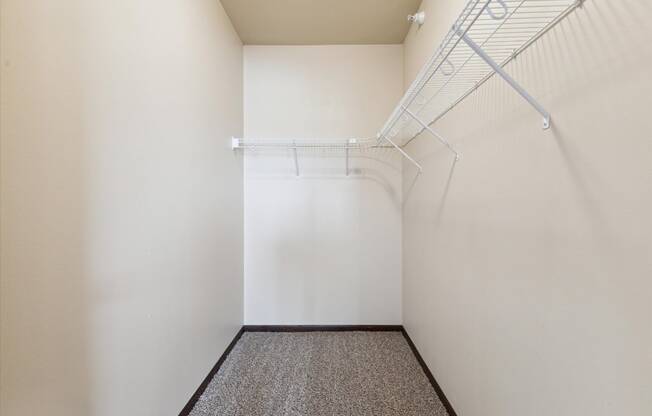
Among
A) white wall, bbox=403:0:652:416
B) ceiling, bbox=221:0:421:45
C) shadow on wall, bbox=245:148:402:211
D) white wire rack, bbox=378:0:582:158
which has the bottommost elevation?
white wall, bbox=403:0:652:416

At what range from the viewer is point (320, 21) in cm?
230

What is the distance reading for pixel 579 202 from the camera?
771mm

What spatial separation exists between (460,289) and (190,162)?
157 centimetres

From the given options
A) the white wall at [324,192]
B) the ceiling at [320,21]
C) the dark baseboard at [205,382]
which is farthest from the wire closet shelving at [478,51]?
the dark baseboard at [205,382]

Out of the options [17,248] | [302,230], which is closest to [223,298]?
[302,230]

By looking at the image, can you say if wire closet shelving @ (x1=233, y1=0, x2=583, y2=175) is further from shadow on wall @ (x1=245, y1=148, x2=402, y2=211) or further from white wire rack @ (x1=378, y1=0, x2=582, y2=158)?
shadow on wall @ (x1=245, y1=148, x2=402, y2=211)

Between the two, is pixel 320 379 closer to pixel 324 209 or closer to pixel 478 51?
pixel 324 209

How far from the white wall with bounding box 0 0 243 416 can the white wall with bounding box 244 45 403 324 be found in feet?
2.65

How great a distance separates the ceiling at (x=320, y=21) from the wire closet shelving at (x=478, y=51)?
0.83 metres

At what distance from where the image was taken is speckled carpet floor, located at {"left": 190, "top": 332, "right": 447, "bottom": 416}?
66.9 inches

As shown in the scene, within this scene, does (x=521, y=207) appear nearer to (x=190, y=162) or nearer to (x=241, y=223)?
(x=190, y=162)

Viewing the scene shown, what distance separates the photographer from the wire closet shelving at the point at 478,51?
0.83 metres

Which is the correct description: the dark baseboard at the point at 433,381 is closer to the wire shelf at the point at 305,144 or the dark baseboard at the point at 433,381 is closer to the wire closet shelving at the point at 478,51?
the wire closet shelving at the point at 478,51

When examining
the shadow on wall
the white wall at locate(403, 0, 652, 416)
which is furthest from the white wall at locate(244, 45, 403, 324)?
the white wall at locate(403, 0, 652, 416)
